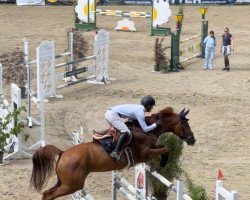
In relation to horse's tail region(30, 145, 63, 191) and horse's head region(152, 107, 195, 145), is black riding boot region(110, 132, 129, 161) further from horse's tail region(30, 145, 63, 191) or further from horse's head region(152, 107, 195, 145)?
horse's tail region(30, 145, 63, 191)

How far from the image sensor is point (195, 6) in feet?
115

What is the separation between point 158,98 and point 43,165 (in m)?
8.39

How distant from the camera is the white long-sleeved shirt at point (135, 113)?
7.44 m

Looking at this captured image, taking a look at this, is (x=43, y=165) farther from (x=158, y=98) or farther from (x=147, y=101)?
(x=158, y=98)

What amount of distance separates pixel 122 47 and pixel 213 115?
9.54m

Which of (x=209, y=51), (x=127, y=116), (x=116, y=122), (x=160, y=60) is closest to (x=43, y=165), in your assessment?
(x=116, y=122)

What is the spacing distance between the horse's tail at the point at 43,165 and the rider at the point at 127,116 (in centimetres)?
71

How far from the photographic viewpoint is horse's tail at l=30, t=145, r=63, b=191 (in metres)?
7.49

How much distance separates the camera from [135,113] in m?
7.46

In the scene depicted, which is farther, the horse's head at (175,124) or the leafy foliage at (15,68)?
the leafy foliage at (15,68)

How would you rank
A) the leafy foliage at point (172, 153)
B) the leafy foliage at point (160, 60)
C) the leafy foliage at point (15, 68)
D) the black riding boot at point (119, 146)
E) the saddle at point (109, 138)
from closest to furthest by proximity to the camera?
the black riding boot at point (119, 146) → the saddle at point (109, 138) → the leafy foliage at point (172, 153) → the leafy foliage at point (15, 68) → the leafy foliage at point (160, 60)

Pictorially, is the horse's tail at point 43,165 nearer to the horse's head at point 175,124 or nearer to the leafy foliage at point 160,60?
the horse's head at point 175,124

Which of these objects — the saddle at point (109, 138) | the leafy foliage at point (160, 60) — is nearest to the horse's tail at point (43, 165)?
the saddle at point (109, 138)

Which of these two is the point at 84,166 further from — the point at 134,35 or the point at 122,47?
the point at 134,35
